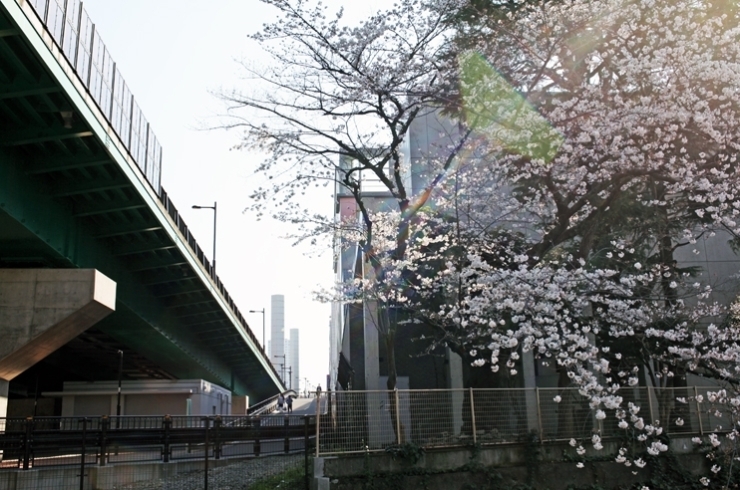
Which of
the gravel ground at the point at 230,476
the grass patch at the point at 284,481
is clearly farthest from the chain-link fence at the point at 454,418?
the gravel ground at the point at 230,476

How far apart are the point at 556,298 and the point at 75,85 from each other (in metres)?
9.74

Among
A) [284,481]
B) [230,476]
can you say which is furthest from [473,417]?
[230,476]

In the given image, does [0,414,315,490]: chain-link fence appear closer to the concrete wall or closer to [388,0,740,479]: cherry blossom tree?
[388,0,740,479]: cherry blossom tree

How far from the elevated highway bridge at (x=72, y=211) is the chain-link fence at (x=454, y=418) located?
750 cm

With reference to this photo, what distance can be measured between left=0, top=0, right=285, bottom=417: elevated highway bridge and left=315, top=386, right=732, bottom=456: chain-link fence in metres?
7.50

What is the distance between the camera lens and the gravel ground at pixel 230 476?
51.4ft

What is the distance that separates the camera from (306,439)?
14875mm

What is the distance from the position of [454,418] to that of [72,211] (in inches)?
420

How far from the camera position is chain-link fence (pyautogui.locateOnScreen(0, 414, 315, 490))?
15.8 meters

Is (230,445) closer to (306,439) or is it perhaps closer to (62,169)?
(306,439)

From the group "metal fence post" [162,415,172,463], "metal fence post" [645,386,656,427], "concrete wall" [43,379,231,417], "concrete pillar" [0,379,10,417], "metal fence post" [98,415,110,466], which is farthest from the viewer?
"concrete wall" [43,379,231,417]

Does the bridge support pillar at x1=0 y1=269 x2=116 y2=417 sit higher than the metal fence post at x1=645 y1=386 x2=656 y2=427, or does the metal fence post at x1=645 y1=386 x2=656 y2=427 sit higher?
the bridge support pillar at x1=0 y1=269 x2=116 y2=417

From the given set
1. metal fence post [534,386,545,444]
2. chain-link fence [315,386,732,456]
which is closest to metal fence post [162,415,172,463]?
chain-link fence [315,386,732,456]

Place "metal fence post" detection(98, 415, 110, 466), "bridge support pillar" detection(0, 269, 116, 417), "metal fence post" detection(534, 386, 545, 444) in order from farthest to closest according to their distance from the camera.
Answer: "bridge support pillar" detection(0, 269, 116, 417) → "metal fence post" detection(98, 415, 110, 466) → "metal fence post" detection(534, 386, 545, 444)
